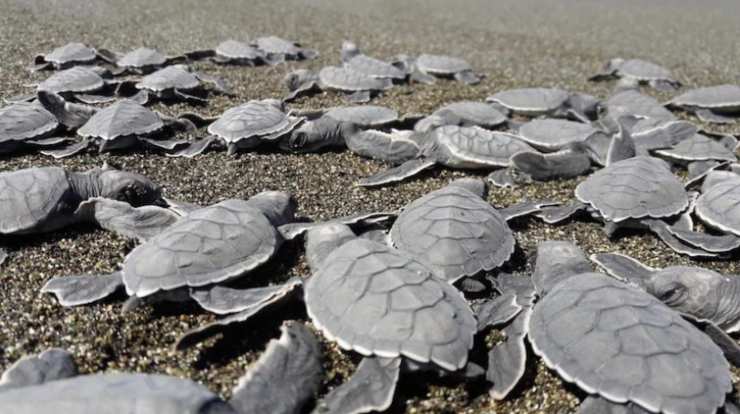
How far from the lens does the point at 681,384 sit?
2.31 metres

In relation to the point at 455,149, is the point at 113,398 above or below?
above

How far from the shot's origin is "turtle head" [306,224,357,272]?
11.1 ft

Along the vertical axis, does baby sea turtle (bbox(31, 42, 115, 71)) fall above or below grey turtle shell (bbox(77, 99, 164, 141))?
below

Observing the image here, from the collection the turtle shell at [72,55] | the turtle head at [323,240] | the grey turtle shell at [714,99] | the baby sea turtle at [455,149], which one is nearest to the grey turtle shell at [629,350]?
the turtle head at [323,240]

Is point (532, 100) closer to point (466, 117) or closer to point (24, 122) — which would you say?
point (466, 117)

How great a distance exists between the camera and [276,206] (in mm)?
3779

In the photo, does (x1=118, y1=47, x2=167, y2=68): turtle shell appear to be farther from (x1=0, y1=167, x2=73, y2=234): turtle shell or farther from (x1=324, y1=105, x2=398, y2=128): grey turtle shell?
(x1=0, y1=167, x2=73, y2=234): turtle shell

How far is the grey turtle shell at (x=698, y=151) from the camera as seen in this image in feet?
16.4

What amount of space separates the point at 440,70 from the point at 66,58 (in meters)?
4.31

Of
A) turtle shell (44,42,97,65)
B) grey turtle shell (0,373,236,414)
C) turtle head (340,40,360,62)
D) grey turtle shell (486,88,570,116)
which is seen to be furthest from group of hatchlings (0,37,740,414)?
turtle head (340,40,360,62)

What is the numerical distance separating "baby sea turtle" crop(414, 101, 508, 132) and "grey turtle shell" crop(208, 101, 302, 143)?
1.19 metres

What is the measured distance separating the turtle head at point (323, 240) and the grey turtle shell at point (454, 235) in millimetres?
287

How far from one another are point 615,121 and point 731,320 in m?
2.87

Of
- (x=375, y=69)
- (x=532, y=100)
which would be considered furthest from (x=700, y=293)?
(x=375, y=69)
